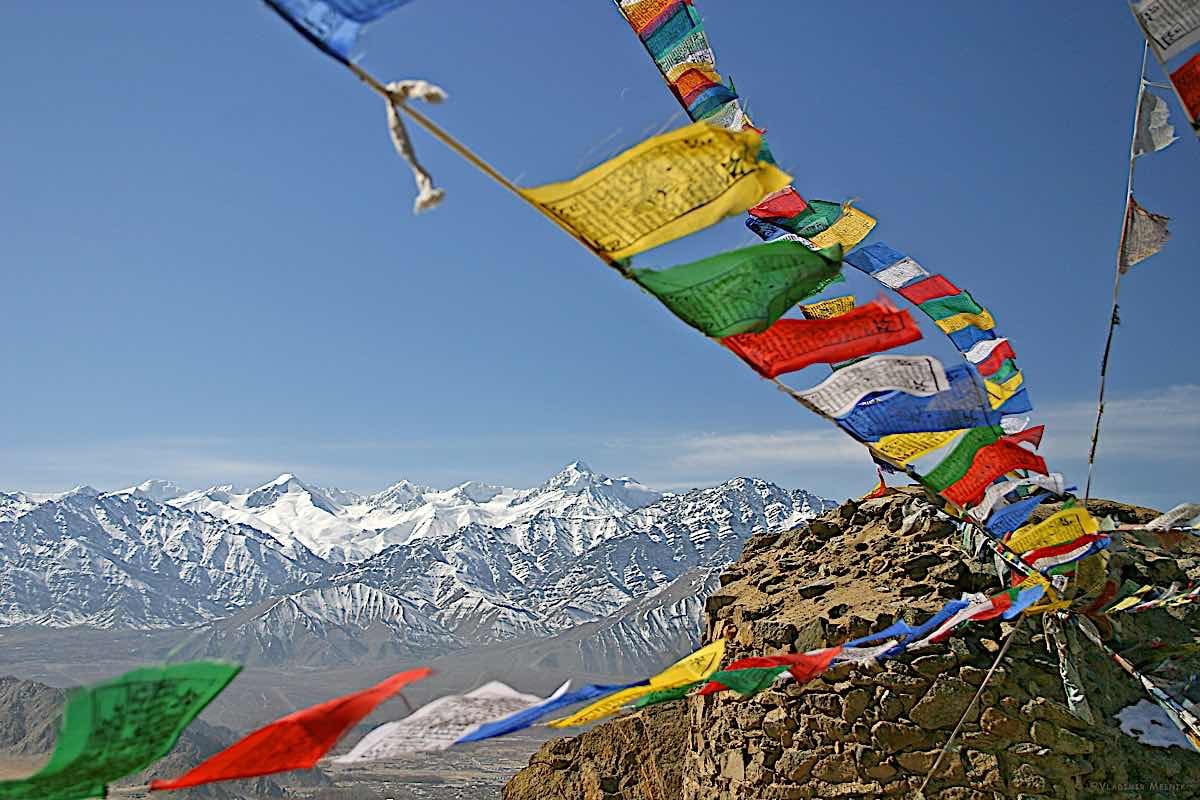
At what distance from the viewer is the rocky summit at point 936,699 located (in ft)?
26.2

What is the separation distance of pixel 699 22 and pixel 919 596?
549cm

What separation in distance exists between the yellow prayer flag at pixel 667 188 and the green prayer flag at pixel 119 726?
2.42m

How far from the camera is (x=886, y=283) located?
916 cm

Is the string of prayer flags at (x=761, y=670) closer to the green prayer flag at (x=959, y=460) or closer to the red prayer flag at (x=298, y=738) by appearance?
the green prayer flag at (x=959, y=460)

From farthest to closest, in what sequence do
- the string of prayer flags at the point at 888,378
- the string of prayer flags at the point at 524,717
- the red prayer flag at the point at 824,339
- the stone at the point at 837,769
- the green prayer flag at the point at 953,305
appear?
1. the green prayer flag at the point at 953,305
2. the stone at the point at 837,769
3. the string of prayer flags at the point at 888,378
4. the red prayer flag at the point at 824,339
5. the string of prayer flags at the point at 524,717

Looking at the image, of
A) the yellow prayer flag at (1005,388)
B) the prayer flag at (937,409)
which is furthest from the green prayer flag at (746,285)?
the yellow prayer flag at (1005,388)

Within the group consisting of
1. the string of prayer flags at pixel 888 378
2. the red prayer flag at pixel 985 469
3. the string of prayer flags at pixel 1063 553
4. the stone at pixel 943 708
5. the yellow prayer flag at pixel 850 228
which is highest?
the yellow prayer flag at pixel 850 228

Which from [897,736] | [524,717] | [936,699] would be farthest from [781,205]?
[524,717]

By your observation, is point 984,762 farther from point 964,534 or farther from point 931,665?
point 964,534

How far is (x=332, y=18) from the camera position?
3385mm

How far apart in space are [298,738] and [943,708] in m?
5.81

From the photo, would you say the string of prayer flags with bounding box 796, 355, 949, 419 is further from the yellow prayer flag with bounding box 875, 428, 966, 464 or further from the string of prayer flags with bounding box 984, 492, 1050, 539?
the string of prayer flags with bounding box 984, 492, 1050, 539

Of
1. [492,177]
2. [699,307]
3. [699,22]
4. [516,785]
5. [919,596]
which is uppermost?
[699,22]

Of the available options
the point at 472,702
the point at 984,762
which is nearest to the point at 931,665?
the point at 984,762
